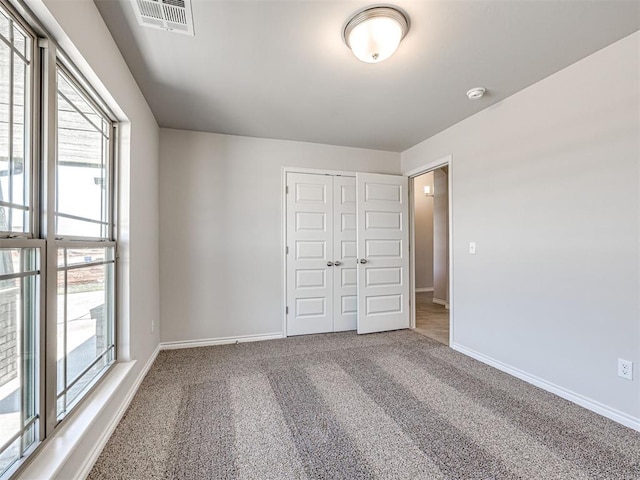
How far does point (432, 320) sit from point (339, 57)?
152 inches

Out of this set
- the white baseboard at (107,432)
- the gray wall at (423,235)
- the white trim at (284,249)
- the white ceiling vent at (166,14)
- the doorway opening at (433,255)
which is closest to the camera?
the white baseboard at (107,432)

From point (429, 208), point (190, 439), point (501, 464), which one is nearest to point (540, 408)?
point (501, 464)

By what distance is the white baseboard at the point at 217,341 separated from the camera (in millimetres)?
3258

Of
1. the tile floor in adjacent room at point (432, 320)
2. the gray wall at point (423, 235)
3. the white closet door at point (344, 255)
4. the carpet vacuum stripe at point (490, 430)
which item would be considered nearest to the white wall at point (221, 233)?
the white closet door at point (344, 255)

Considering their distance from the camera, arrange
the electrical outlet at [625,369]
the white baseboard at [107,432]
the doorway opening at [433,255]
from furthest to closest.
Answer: the doorway opening at [433,255]
the electrical outlet at [625,369]
the white baseboard at [107,432]

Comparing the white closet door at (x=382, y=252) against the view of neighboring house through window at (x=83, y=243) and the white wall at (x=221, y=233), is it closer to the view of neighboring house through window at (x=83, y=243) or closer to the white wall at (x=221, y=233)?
the white wall at (x=221, y=233)

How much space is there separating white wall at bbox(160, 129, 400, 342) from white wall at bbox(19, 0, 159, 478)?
0.19 meters

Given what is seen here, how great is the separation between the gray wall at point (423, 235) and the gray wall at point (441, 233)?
0.96 metres

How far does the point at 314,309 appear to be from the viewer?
377 cm

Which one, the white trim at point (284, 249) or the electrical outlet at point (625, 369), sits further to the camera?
the white trim at point (284, 249)

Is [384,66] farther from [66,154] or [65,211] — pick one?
[65,211]

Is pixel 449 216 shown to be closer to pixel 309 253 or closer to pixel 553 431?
pixel 309 253

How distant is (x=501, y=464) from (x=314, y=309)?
2.49 metres

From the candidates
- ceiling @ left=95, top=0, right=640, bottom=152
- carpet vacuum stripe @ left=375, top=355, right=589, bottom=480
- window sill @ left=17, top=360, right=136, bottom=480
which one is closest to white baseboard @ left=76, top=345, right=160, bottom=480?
window sill @ left=17, top=360, right=136, bottom=480
